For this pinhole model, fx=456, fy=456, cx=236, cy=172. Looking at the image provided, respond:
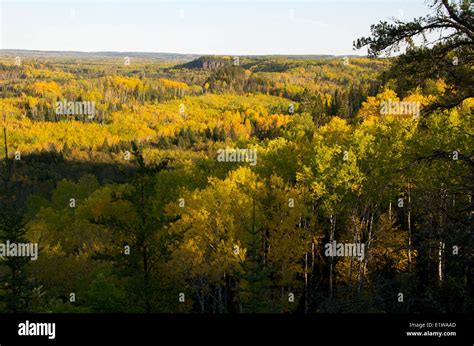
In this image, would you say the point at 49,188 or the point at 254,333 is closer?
the point at 254,333

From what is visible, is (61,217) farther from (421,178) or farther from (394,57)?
(394,57)

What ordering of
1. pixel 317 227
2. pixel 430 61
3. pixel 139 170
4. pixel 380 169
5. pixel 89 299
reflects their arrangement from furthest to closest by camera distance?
pixel 317 227
pixel 380 169
pixel 89 299
pixel 139 170
pixel 430 61

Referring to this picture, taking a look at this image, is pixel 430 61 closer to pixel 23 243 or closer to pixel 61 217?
pixel 23 243

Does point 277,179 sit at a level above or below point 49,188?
above

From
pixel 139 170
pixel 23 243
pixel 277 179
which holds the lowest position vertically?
pixel 23 243

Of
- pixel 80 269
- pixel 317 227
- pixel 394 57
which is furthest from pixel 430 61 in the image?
pixel 80 269

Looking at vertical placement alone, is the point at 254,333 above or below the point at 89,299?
above

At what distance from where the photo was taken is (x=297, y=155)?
131ft

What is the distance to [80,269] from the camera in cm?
4209

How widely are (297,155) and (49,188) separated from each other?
97.9m

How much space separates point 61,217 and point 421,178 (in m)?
48.1

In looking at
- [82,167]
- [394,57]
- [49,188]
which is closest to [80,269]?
[394,57]

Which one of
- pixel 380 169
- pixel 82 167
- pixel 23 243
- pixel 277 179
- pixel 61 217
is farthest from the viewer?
pixel 82 167

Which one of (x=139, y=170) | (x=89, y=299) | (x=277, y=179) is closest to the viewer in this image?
(x=139, y=170)
